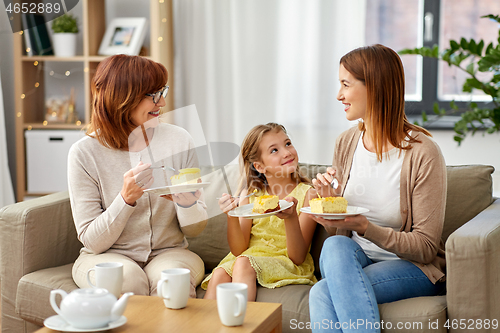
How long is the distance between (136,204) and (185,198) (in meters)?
0.16

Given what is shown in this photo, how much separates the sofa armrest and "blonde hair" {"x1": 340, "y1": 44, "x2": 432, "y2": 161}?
33 centimetres

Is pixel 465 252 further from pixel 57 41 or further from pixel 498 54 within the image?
pixel 57 41

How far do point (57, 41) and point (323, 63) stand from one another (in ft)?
5.22

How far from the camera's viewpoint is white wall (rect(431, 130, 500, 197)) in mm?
2797

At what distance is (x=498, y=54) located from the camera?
1842 mm

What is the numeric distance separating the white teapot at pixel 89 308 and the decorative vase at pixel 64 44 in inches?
91.7

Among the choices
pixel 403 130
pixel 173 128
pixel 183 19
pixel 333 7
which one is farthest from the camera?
pixel 183 19

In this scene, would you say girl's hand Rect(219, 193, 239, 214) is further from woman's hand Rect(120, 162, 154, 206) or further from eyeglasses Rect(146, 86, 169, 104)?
eyeglasses Rect(146, 86, 169, 104)

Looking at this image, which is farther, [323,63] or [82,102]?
[82,102]

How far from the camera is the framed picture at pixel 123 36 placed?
9.73ft

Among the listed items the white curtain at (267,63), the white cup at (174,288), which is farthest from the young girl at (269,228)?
the white curtain at (267,63)

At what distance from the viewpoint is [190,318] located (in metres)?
1.12

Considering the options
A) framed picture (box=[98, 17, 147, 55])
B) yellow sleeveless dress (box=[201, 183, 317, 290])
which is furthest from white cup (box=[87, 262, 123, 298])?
framed picture (box=[98, 17, 147, 55])

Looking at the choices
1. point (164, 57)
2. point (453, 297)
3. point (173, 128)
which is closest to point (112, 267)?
point (173, 128)
